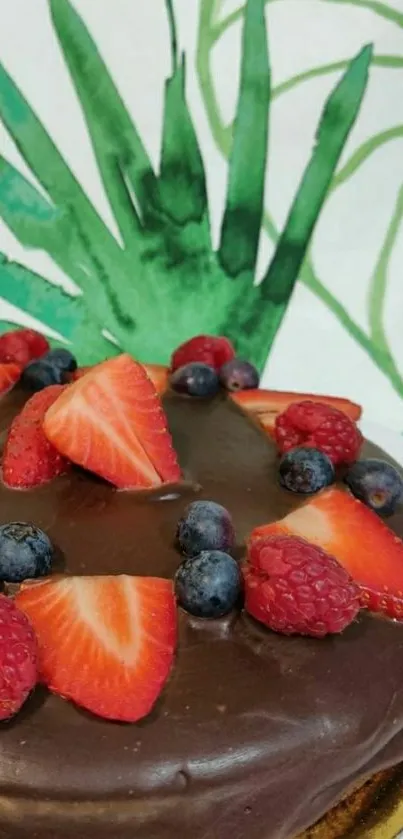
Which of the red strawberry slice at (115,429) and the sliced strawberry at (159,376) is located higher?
the sliced strawberry at (159,376)

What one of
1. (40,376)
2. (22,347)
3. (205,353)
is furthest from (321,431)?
(22,347)

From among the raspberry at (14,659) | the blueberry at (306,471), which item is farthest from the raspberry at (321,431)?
the raspberry at (14,659)

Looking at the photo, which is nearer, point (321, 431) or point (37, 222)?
point (321, 431)

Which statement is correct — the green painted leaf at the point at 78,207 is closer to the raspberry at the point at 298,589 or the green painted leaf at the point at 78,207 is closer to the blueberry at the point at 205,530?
the blueberry at the point at 205,530

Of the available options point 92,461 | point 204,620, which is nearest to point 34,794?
point 204,620

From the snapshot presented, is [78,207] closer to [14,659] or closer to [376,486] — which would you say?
[376,486]

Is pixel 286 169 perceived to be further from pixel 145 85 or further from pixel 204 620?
pixel 204 620
